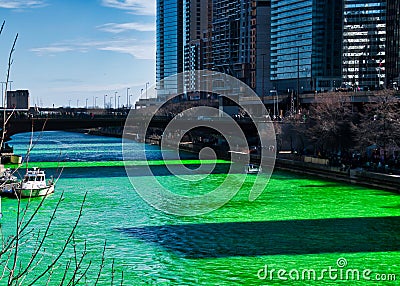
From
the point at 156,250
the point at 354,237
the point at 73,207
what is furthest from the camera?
the point at 73,207

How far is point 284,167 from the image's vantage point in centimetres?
6600

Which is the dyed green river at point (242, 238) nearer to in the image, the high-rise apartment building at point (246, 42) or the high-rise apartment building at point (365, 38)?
the high-rise apartment building at point (365, 38)

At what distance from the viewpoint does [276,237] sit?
30297 millimetres

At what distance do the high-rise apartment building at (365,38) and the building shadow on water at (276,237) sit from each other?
374 ft

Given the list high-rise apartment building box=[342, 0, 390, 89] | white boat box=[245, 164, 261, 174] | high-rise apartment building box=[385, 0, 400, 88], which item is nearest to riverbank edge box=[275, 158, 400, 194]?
white boat box=[245, 164, 261, 174]

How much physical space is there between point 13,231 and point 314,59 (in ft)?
396

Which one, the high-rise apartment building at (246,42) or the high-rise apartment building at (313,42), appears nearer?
the high-rise apartment building at (313,42)

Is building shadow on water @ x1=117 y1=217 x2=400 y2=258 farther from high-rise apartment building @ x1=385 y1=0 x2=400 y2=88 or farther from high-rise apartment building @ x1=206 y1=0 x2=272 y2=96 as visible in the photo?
high-rise apartment building @ x1=206 y1=0 x2=272 y2=96

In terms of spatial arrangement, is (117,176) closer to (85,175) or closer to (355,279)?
(85,175)

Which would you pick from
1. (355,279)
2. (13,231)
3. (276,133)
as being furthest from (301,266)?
(276,133)

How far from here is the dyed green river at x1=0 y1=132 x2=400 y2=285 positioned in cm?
2397

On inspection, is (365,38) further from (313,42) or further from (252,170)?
(252,170)

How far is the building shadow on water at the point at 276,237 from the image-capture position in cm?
2773

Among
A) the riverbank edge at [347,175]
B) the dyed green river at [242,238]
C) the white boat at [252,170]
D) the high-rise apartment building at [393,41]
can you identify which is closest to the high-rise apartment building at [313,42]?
the high-rise apartment building at [393,41]
